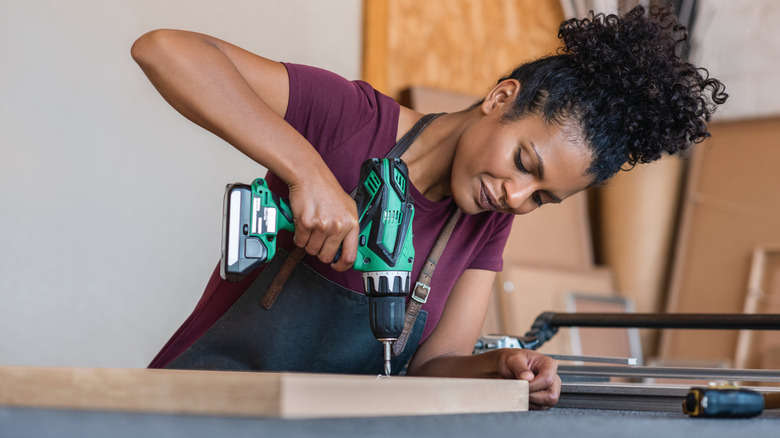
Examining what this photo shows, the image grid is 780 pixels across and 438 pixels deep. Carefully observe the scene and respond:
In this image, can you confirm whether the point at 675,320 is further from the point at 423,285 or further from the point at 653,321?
the point at 423,285

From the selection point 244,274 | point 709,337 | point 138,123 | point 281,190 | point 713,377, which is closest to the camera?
point 244,274

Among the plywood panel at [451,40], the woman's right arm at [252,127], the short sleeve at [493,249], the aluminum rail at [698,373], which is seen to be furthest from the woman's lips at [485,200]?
the plywood panel at [451,40]

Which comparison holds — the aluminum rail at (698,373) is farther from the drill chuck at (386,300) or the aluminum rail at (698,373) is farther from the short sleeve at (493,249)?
the drill chuck at (386,300)

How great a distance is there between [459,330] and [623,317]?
0.48 m

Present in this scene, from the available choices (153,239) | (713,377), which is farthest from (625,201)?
(713,377)

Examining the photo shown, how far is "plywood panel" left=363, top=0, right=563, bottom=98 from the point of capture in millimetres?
3852

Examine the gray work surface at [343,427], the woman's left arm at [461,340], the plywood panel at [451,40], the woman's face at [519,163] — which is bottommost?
the gray work surface at [343,427]

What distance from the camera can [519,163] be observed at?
4.75ft

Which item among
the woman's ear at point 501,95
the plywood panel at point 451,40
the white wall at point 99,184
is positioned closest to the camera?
the woman's ear at point 501,95

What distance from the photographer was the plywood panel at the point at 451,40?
12.6ft

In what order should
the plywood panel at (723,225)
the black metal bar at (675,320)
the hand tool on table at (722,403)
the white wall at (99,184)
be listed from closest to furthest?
the hand tool on table at (722,403)
the black metal bar at (675,320)
the white wall at (99,184)
the plywood panel at (723,225)

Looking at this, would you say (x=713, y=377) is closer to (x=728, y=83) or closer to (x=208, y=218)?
(x=208, y=218)

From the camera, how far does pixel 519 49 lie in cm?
469

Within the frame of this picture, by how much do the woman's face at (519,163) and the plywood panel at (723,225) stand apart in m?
3.46
